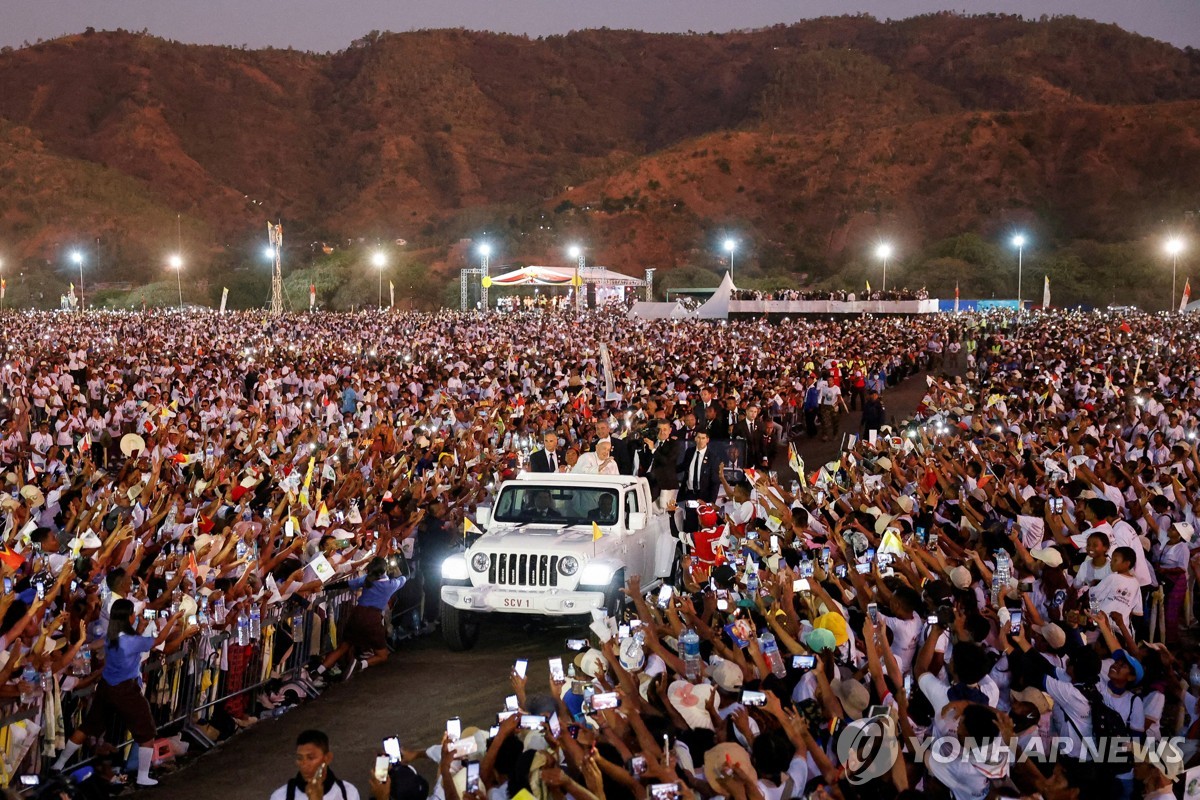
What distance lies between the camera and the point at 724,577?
27.9 feet

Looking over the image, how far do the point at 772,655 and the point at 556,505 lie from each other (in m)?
4.66

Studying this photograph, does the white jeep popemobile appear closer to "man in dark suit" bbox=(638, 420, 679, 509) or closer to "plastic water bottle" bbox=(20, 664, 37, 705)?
"man in dark suit" bbox=(638, 420, 679, 509)

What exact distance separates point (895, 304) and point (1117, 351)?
26.8 m

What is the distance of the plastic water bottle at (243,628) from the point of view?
868 cm

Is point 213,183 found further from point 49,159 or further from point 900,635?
point 900,635

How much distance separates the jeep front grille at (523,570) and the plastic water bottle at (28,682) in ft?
12.7

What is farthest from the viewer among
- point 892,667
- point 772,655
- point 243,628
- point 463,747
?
point 243,628

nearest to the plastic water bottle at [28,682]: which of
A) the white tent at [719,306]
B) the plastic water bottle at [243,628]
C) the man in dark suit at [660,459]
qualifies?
the plastic water bottle at [243,628]

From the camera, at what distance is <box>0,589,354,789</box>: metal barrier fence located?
6.86 meters

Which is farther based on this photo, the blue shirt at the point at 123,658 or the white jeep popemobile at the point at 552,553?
the white jeep popemobile at the point at 552,553

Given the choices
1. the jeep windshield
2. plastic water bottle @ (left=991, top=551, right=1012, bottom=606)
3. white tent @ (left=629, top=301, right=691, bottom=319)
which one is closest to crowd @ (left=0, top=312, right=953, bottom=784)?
the jeep windshield

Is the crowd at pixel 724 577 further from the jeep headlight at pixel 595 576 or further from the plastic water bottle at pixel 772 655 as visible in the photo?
the jeep headlight at pixel 595 576

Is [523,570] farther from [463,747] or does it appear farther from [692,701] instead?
[463,747]

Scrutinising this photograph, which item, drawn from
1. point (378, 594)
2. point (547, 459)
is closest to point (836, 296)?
point (547, 459)
